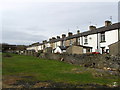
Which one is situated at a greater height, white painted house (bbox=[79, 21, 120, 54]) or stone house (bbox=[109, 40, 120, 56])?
white painted house (bbox=[79, 21, 120, 54])

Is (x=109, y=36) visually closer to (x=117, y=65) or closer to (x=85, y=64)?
(x=85, y=64)

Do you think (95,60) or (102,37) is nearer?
(95,60)

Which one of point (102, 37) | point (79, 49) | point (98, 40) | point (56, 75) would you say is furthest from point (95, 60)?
point (79, 49)

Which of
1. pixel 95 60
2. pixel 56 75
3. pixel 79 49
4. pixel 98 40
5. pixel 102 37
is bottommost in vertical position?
pixel 56 75

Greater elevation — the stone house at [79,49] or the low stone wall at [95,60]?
the stone house at [79,49]

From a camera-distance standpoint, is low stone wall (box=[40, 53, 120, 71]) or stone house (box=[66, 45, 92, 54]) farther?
stone house (box=[66, 45, 92, 54])

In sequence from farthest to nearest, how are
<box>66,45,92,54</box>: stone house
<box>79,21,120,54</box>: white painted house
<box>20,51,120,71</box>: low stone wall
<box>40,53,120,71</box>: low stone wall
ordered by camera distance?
<box>66,45,92,54</box>: stone house → <box>79,21,120,54</box>: white painted house → <box>40,53,120,71</box>: low stone wall → <box>20,51,120,71</box>: low stone wall

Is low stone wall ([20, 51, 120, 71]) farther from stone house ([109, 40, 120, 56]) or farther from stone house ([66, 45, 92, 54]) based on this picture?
stone house ([66, 45, 92, 54])

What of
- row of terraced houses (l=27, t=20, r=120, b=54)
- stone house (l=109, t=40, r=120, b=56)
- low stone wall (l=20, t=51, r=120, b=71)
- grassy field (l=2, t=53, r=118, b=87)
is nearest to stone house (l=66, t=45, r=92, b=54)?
row of terraced houses (l=27, t=20, r=120, b=54)

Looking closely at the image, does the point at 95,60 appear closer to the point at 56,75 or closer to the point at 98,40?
the point at 56,75

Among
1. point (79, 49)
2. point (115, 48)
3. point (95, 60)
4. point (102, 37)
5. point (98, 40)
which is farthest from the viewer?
point (79, 49)

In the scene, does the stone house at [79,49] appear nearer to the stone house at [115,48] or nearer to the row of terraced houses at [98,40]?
the row of terraced houses at [98,40]

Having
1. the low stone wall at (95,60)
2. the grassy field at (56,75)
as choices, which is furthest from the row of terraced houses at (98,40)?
the grassy field at (56,75)

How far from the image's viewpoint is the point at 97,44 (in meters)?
37.4
